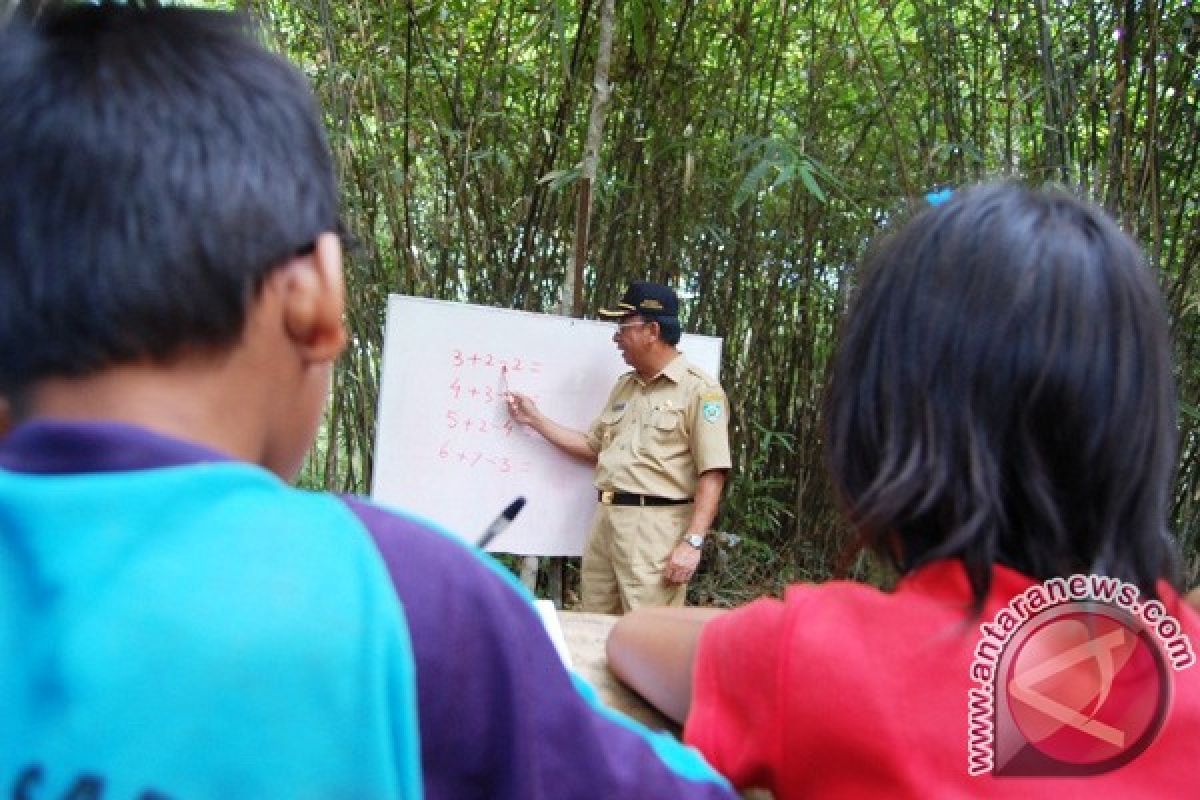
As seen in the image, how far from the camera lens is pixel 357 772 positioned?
0.48 meters

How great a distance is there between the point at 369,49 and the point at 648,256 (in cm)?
118

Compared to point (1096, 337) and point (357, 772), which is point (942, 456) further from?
point (357, 772)

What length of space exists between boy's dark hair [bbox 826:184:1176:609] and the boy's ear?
14.6 inches

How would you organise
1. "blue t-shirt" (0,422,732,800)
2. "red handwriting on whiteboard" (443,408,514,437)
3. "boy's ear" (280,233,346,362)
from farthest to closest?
1. "red handwriting on whiteboard" (443,408,514,437)
2. "boy's ear" (280,233,346,362)
3. "blue t-shirt" (0,422,732,800)

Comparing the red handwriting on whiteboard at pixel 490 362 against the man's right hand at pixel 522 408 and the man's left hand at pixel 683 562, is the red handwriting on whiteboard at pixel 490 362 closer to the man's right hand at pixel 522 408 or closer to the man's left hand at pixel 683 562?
the man's right hand at pixel 522 408

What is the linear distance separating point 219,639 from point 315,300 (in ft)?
0.65

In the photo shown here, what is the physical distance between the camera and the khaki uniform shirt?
3.12 metres

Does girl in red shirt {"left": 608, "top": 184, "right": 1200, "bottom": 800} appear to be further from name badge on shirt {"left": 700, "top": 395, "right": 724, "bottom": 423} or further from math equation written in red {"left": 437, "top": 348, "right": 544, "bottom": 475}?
name badge on shirt {"left": 700, "top": 395, "right": 724, "bottom": 423}

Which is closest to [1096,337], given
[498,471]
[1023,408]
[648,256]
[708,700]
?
[1023,408]

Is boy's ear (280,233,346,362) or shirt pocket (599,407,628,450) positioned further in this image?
shirt pocket (599,407,628,450)

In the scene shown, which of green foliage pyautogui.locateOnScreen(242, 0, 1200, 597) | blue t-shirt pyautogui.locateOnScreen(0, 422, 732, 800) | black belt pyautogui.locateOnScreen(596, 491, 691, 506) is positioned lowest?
black belt pyautogui.locateOnScreen(596, 491, 691, 506)

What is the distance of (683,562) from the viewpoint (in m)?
3.12

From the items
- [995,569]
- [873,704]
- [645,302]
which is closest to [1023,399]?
[995,569]

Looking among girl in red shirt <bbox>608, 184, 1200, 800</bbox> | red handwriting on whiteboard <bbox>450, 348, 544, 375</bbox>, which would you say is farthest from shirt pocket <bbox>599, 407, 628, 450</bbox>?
girl in red shirt <bbox>608, 184, 1200, 800</bbox>
